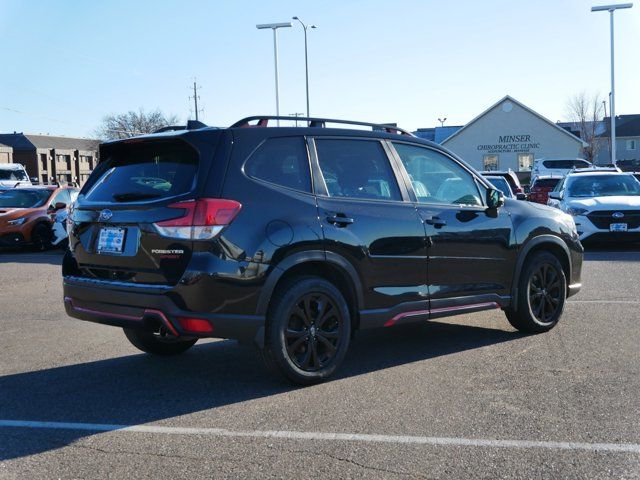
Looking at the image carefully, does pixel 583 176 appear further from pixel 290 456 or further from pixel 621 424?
pixel 290 456

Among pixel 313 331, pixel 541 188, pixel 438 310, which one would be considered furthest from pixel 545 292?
pixel 541 188

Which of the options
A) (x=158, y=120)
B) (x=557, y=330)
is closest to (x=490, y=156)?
(x=158, y=120)

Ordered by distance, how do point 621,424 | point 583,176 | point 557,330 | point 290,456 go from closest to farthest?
1. point 290,456
2. point 621,424
3. point 557,330
4. point 583,176

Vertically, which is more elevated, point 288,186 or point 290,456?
point 288,186

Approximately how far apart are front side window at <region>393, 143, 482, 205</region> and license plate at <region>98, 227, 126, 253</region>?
2.39 meters

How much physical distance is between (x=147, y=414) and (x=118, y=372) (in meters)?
1.22

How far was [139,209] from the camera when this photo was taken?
4.88m

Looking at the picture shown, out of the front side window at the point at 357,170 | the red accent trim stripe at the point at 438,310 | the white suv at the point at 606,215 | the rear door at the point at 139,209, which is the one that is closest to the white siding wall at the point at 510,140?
the white suv at the point at 606,215

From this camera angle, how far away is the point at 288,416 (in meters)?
4.56

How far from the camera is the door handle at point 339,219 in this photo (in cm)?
525

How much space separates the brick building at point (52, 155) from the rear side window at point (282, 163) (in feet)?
308

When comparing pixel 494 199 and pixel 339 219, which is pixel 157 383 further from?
pixel 494 199

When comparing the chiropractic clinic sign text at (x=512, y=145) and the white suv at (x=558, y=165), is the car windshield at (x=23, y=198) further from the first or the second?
the chiropractic clinic sign text at (x=512, y=145)

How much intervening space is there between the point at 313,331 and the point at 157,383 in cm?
129
